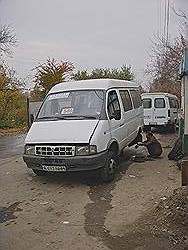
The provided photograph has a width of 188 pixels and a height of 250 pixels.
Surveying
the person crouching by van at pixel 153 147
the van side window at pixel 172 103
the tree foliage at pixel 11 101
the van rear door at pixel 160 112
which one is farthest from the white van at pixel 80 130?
the tree foliage at pixel 11 101

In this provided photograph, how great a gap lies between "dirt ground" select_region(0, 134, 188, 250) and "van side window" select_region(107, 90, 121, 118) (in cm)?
139

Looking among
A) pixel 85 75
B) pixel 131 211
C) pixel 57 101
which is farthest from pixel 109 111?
pixel 85 75

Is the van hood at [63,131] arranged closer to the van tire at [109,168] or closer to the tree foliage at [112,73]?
the van tire at [109,168]

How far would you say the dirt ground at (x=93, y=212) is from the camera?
463 cm

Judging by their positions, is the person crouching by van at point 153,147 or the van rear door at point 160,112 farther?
the van rear door at point 160,112

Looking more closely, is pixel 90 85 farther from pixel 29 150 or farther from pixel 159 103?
pixel 159 103

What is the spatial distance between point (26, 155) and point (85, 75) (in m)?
37.6

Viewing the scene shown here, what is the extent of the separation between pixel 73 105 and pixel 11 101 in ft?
62.6

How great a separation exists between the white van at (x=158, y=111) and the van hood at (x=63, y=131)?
456 inches

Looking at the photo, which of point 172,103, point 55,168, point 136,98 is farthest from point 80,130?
point 172,103

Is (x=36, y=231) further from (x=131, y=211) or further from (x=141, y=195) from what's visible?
(x=141, y=195)

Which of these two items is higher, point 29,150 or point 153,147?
point 29,150

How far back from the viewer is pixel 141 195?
6621 mm

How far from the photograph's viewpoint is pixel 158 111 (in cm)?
1927
